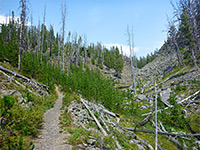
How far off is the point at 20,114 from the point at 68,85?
468 inches

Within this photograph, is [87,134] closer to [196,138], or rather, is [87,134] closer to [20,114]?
[20,114]

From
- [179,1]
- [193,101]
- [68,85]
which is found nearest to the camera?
[179,1]

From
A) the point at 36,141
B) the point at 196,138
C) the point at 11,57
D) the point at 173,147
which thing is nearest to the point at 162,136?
the point at 173,147

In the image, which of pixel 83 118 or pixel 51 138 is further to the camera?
pixel 83 118

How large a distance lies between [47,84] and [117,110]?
10.2m

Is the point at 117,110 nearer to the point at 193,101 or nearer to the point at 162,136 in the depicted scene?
the point at 162,136

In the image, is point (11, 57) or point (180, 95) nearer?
point (180, 95)

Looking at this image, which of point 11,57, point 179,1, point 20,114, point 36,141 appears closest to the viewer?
point 36,141

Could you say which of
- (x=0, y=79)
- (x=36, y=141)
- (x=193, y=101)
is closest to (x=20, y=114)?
(x=36, y=141)

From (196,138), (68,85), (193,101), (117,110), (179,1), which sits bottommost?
(196,138)

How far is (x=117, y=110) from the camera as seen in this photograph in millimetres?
14500

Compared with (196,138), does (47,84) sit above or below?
above

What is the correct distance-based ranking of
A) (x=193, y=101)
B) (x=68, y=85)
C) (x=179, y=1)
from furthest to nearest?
(x=68, y=85), (x=193, y=101), (x=179, y=1)

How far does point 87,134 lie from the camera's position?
5953mm
